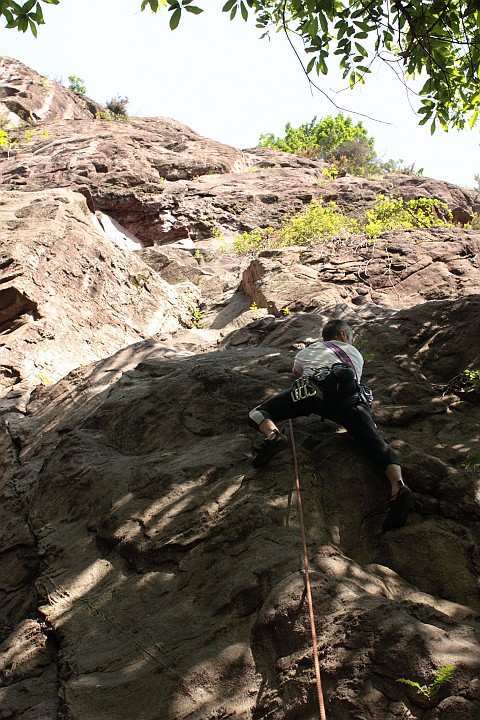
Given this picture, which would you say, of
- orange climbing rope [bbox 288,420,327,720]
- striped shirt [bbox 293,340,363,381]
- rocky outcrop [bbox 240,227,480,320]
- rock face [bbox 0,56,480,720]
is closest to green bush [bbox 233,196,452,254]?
rocky outcrop [bbox 240,227,480,320]

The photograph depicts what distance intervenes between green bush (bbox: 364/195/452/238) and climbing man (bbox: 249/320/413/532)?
780 centimetres

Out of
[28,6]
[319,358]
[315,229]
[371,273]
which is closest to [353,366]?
[319,358]

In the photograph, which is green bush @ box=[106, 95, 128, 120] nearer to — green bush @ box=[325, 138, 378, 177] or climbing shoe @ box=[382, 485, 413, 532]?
green bush @ box=[325, 138, 378, 177]

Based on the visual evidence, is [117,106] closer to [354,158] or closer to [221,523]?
[354,158]

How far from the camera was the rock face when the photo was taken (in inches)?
117

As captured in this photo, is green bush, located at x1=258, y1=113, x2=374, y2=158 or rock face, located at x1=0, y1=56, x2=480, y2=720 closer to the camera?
rock face, located at x1=0, y1=56, x2=480, y2=720

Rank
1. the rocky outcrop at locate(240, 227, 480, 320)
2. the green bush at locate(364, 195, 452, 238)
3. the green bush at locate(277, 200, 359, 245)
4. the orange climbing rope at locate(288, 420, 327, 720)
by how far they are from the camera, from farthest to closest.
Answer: the green bush at locate(364, 195, 452, 238)
the green bush at locate(277, 200, 359, 245)
the rocky outcrop at locate(240, 227, 480, 320)
the orange climbing rope at locate(288, 420, 327, 720)

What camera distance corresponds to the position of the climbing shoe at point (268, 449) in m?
4.37

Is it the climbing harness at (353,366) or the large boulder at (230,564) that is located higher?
the climbing harness at (353,366)

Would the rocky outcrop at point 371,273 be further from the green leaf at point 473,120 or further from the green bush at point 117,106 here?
the green bush at point 117,106

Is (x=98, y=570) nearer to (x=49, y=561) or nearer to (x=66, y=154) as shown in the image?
(x=49, y=561)

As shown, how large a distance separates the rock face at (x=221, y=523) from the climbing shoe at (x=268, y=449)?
97mm

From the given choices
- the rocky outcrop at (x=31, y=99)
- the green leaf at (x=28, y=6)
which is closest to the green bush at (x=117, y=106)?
the rocky outcrop at (x=31, y=99)

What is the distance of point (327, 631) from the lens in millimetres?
3023
